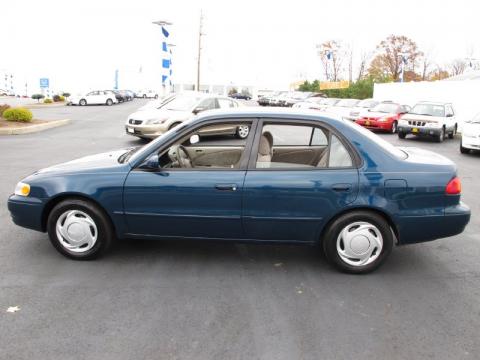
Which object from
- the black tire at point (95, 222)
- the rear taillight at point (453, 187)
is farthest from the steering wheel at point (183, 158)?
the rear taillight at point (453, 187)

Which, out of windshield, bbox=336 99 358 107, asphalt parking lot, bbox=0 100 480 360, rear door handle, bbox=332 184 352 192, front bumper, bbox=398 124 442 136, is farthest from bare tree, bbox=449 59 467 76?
rear door handle, bbox=332 184 352 192

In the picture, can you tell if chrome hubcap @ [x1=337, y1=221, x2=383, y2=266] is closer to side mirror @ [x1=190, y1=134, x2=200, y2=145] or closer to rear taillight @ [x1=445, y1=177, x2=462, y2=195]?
rear taillight @ [x1=445, y1=177, x2=462, y2=195]

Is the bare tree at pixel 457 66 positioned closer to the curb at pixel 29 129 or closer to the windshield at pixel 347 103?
the windshield at pixel 347 103

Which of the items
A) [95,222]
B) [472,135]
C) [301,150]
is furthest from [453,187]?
[472,135]

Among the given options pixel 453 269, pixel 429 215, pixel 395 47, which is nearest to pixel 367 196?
pixel 429 215

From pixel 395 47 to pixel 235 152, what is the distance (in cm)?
7270

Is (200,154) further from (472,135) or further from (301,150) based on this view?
(472,135)

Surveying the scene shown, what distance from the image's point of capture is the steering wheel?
471 centimetres

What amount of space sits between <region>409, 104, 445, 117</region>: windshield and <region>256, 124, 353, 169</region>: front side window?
49.6ft

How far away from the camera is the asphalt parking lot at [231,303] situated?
3.21 metres

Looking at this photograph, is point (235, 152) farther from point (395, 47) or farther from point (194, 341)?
point (395, 47)

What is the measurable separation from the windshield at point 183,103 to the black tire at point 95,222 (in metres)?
10.6

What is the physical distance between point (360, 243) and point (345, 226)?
0.73 feet

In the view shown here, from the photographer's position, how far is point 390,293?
13.5ft
